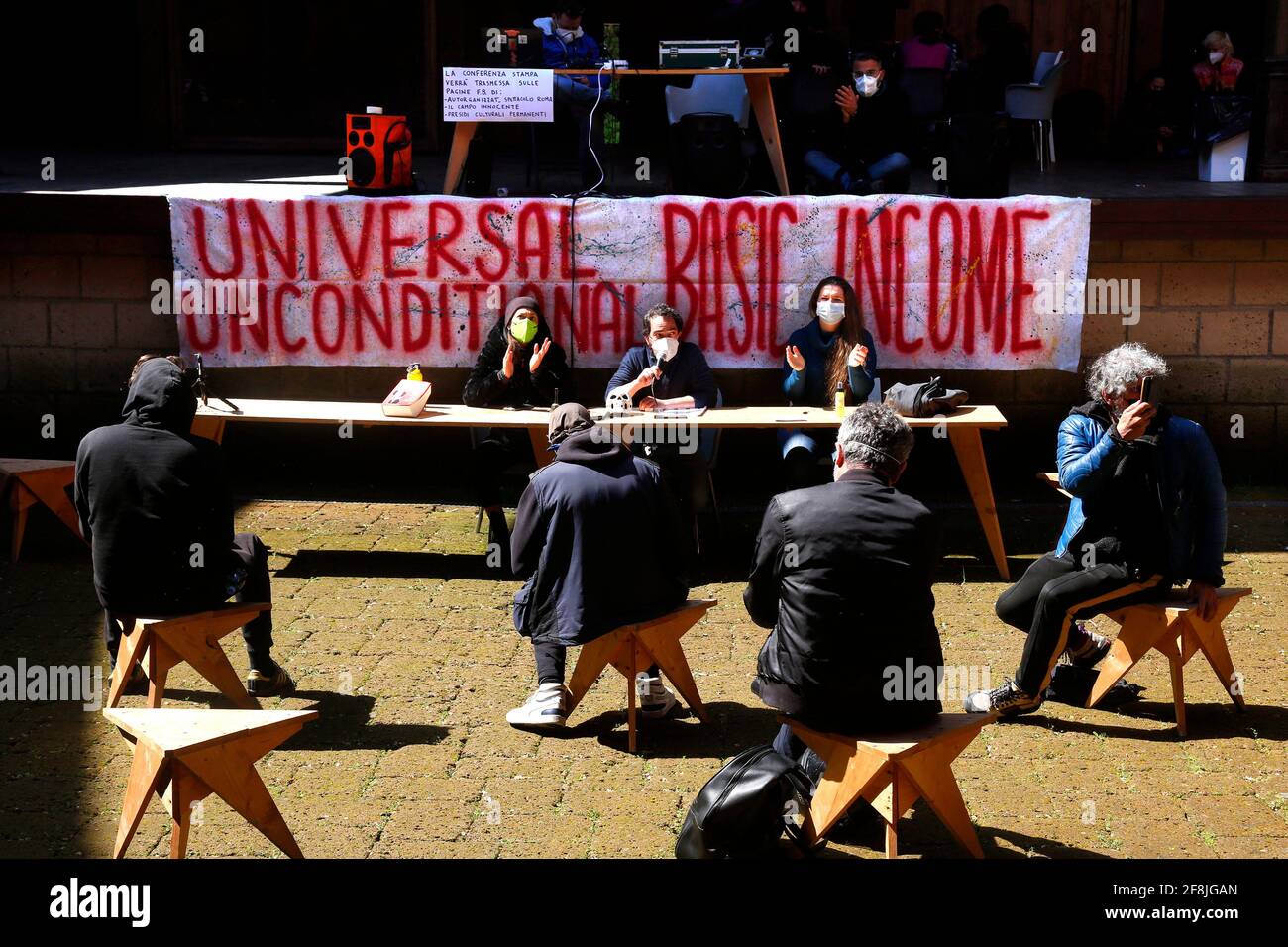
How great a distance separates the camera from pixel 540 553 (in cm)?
618

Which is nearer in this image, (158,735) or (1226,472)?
Result: (158,735)

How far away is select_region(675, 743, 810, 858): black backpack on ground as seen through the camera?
4.80 meters

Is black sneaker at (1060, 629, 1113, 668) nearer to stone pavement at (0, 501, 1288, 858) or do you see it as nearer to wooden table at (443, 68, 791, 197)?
stone pavement at (0, 501, 1288, 858)

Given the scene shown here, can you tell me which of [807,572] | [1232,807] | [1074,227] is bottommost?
[1232,807]

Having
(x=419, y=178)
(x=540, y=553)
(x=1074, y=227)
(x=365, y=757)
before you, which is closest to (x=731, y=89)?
(x=419, y=178)

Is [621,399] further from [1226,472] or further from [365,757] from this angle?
[1226,472]

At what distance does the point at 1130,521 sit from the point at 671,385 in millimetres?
3091

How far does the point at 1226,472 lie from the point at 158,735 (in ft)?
23.9

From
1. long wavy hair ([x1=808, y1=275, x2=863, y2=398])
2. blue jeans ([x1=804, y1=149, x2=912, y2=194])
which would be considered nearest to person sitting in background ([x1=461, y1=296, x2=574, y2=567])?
long wavy hair ([x1=808, y1=275, x2=863, y2=398])

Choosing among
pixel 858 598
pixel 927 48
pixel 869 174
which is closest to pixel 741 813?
pixel 858 598

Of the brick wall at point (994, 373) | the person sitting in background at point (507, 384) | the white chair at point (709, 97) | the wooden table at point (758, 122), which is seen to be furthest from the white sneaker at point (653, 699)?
the white chair at point (709, 97)

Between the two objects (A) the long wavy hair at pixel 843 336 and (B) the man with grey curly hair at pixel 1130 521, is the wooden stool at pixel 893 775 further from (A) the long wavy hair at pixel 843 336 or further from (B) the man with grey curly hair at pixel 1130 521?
(A) the long wavy hair at pixel 843 336

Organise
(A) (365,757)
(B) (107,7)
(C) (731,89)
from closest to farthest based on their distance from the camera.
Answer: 1. (A) (365,757)
2. (C) (731,89)
3. (B) (107,7)

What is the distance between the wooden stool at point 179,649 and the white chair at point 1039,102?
8.65 m
